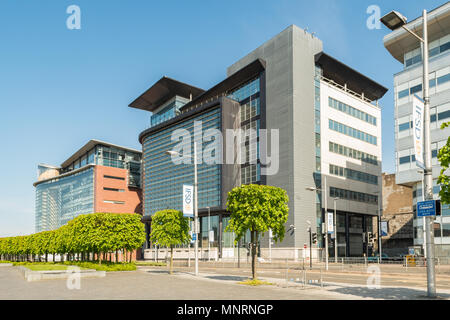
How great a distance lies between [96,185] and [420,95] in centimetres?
9269

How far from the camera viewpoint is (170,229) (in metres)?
34.2

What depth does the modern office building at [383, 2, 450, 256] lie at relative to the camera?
2137 inches

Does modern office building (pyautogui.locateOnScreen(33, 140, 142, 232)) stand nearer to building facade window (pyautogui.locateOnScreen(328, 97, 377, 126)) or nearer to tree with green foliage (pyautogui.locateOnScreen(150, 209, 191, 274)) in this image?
building facade window (pyautogui.locateOnScreen(328, 97, 377, 126))

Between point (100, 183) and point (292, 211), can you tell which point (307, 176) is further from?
point (100, 183)

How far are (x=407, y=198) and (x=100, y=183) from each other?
271 feet

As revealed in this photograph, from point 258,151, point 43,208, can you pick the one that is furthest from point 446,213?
point 43,208

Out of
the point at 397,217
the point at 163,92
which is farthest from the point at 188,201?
the point at 163,92

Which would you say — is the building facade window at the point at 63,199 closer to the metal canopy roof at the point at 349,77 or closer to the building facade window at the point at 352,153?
the building facade window at the point at 352,153

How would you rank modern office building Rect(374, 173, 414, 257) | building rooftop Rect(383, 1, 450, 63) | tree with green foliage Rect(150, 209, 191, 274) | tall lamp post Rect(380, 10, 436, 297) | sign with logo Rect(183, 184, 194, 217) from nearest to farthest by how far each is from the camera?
1. tall lamp post Rect(380, 10, 436, 297)
2. sign with logo Rect(183, 184, 194, 217)
3. tree with green foliage Rect(150, 209, 191, 274)
4. building rooftop Rect(383, 1, 450, 63)
5. modern office building Rect(374, 173, 414, 257)

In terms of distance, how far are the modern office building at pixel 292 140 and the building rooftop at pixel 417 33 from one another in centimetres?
1641

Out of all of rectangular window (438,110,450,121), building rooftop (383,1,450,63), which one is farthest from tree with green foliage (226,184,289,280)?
building rooftop (383,1,450,63)

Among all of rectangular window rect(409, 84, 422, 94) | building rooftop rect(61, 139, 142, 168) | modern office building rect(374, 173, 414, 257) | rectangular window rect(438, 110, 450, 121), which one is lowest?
modern office building rect(374, 173, 414, 257)
